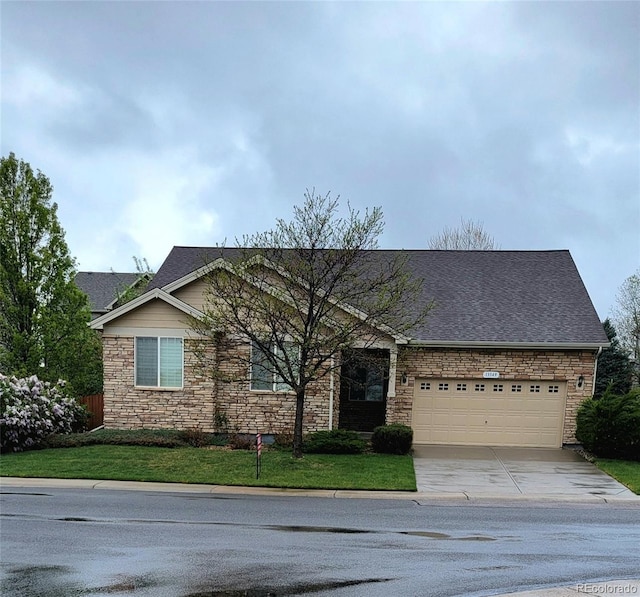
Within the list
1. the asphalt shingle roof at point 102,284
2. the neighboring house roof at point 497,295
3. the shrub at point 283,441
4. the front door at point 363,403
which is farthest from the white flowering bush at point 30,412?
the asphalt shingle roof at point 102,284

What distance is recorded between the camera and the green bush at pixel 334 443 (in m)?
15.1

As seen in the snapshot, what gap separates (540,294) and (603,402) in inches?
206

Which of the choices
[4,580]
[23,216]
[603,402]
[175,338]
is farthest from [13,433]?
[603,402]

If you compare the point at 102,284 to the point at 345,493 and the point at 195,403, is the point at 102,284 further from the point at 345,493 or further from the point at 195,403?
the point at 345,493

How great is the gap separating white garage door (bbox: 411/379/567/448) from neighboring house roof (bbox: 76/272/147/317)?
28.5 meters

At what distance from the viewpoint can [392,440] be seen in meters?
15.0

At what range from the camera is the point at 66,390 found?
59.8ft

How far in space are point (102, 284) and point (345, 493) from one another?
36.3 m

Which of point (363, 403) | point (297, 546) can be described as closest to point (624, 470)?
point (363, 403)

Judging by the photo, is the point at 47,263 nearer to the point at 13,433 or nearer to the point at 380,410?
the point at 13,433

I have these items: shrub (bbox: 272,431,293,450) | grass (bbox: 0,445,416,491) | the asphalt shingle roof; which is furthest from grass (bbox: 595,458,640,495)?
the asphalt shingle roof

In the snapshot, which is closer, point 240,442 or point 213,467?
point 213,467

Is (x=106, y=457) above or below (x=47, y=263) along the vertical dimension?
below

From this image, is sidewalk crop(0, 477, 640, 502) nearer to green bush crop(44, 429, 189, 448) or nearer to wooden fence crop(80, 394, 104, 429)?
green bush crop(44, 429, 189, 448)
